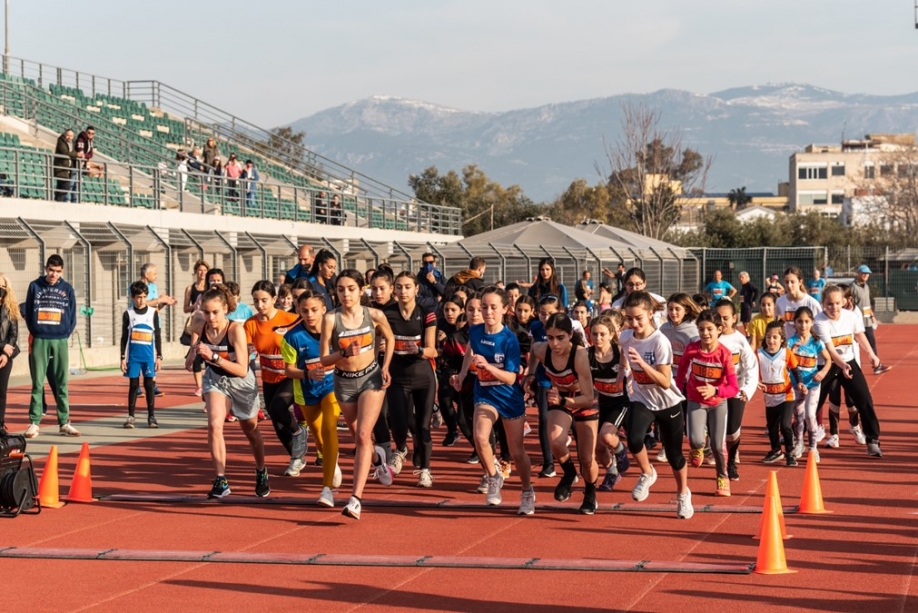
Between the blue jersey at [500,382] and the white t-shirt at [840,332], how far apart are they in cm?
413

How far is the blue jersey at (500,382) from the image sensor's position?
1007 cm

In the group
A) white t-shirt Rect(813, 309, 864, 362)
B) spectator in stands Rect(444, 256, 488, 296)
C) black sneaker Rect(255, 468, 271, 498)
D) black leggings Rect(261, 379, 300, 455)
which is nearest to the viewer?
black sneaker Rect(255, 468, 271, 498)

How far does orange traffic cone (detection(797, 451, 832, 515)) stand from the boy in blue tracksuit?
8.25m

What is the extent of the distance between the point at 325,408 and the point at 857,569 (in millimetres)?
4357

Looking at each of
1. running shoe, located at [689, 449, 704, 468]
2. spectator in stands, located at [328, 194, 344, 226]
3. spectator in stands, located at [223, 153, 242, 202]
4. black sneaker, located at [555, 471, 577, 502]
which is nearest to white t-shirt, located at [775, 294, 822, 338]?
running shoe, located at [689, 449, 704, 468]

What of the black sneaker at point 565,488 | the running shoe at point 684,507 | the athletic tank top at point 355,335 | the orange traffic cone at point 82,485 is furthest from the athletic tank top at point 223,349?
the running shoe at point 684,507

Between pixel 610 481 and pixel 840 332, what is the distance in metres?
3.33

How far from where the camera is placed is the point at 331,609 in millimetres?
7094

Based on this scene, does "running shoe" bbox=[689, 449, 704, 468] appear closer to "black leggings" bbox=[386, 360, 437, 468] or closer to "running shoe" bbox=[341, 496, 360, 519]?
"black leggings" bbox=[386, 360, 437, 468]

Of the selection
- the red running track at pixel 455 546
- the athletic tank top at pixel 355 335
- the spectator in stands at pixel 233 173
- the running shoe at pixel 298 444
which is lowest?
the red running track at pixel 455 546

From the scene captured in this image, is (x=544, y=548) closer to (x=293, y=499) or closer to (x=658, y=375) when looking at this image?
(x=658, y=375)

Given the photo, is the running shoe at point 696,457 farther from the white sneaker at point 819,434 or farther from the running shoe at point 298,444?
the running shoe at point 298,444

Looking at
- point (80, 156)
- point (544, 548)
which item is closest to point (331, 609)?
point (544, 548)

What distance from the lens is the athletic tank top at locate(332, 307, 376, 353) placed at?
33.1ft
